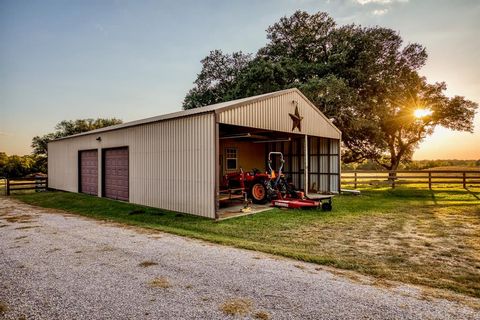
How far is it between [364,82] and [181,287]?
70.4 ft

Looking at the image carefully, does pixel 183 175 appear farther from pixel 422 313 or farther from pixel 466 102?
pixel 466 102

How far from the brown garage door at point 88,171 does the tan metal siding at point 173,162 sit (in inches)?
76.2

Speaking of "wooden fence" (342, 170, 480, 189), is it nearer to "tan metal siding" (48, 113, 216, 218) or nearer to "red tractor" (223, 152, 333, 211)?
"red tractor" (223, 152, 333, 211)

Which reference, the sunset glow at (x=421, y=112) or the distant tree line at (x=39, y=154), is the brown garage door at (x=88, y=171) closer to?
the distant tree line at (x=39, y=154)

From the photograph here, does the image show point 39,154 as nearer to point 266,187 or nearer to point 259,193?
point 259,193

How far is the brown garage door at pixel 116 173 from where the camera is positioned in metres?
12.2

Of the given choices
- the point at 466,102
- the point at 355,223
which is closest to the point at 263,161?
the point at 355,223

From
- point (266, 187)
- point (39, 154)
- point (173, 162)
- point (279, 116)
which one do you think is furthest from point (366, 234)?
point (39, 154)

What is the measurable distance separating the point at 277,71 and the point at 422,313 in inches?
785

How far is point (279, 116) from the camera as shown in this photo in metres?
11.4

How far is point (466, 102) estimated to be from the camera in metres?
21.3

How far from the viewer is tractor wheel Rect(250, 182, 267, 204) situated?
37.3ft

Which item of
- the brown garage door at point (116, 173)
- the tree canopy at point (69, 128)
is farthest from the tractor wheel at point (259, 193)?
the tree canopy at point (69, 128)

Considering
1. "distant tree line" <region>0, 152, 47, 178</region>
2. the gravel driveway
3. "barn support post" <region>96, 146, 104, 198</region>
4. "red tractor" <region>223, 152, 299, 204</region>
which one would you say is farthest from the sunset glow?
"distant tree line" <region>0, 152, 47, 178</region>
